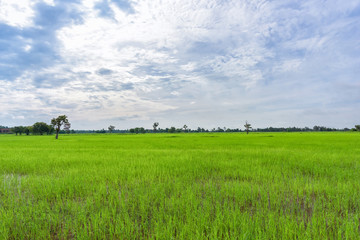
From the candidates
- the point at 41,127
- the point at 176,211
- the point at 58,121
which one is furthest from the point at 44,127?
the point at 176,211

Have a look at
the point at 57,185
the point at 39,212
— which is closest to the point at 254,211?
the point at 39,212

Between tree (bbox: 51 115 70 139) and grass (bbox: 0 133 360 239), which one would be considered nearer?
grass (bbox: 0 133 360 239)

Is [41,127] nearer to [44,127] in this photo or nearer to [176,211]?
[44,127]

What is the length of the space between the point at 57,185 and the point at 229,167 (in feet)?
18.4

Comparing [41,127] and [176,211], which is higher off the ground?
[41,127]

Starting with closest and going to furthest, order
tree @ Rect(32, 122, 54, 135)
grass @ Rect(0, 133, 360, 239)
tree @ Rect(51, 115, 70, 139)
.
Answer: grass @ Rect(0, 133, 360, 239)
tree @ Rect(51, 115, 70, 139)
tree @ Rect(32, 122, 54, 135)

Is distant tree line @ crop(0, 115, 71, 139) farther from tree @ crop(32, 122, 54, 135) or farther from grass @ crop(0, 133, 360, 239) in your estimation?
grass @ crop(0, 133, 360, 239)

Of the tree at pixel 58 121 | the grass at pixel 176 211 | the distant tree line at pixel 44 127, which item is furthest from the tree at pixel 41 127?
the grass at pixel 176 211

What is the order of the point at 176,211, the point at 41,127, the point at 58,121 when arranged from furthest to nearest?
the point at 41,127, the point at 58,121, the point at 176,211

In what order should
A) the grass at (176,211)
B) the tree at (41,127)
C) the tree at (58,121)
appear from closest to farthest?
the grass at (176,211)
the tree at (58,121)
the tree at (41,127)

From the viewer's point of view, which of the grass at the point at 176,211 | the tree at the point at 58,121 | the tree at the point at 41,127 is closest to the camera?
the grass at the point at 176,211

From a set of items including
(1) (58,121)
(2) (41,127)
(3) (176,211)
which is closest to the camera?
(3) (176,211)

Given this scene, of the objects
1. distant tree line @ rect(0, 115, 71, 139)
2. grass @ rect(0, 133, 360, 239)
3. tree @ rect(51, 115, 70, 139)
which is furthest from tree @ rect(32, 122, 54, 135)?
grass @ rect(0, 133, 360, 239)

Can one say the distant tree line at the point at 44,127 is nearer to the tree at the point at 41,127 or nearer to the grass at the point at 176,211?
the tree at the point at 41,127
